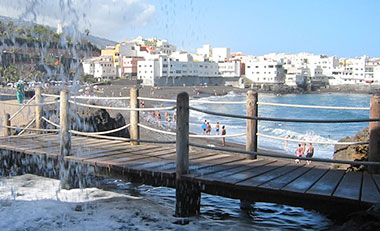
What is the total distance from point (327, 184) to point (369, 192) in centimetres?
50

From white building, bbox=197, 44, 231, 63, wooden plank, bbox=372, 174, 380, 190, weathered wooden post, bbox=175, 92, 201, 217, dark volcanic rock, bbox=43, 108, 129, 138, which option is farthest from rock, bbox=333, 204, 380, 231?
white building, bbox=197, 44, 231, 63

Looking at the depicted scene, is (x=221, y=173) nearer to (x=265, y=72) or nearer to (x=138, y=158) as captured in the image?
(x=138, y=158)

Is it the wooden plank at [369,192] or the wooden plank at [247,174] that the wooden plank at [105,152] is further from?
the wooden plank at [369,192]

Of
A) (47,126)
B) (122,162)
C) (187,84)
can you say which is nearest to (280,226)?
(122,162)

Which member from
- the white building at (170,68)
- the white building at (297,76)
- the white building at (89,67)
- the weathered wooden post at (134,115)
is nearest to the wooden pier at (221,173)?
the weathered wooden post at (134,115)

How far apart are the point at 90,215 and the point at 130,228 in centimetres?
80

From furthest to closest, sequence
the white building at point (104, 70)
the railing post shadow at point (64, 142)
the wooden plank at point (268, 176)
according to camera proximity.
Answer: the white building at point (104, 70) < the railing post shadow at point (64, 142) < the wooden plank at point (268, 176)

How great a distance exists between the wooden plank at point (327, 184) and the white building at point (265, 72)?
384 feet

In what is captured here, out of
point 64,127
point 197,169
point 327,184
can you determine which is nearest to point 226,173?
point 197,169

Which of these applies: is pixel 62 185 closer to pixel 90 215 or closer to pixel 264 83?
pixel 90 215

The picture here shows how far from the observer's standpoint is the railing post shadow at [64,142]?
6441 millimetres

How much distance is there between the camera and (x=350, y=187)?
4492mm

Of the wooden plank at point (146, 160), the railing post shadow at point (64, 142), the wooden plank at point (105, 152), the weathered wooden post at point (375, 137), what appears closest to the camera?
the weathered wooden post at point (375, 137)

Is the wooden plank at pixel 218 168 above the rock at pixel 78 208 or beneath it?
above
